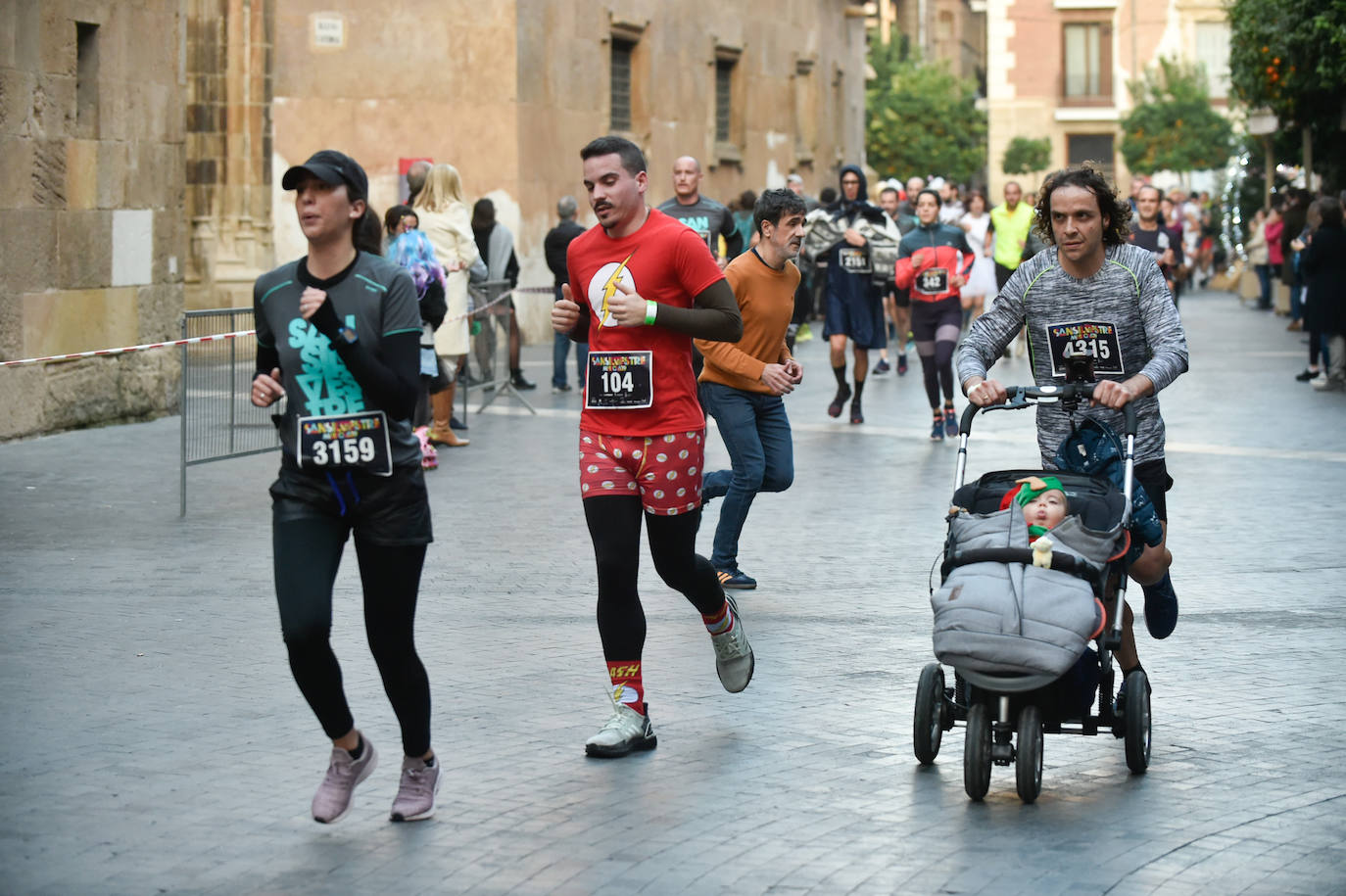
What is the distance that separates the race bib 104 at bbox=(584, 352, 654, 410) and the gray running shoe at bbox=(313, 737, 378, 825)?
1.39m

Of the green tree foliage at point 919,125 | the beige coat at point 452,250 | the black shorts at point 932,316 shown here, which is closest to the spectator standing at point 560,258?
the beige coat at point 452,250

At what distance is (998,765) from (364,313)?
2.26 m

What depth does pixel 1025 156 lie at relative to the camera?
68875 mm

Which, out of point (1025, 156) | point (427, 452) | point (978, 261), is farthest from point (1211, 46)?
point (427, 452)

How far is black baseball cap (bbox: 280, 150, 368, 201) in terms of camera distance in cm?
508

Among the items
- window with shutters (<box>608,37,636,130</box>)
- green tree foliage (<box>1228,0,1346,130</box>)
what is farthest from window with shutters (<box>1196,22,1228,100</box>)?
green tree foliage (<box>1228,0,1346,130</box>)

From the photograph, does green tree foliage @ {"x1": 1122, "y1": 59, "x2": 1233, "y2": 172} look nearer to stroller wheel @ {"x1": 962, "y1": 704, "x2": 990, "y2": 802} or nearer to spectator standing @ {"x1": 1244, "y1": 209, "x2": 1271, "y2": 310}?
spectator standing @ {"x1": 1244, "y1": 209, "x2": 1271, "y2": 310}

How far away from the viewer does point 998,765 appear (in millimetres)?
5887

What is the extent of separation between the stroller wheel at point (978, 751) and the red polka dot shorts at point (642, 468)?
3.98ft

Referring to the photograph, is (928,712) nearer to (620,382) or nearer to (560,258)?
(620,382)

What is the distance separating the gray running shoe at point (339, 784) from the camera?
17.3 feet

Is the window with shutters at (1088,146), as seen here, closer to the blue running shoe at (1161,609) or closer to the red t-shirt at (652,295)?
the blue running shoe at (1161,609)

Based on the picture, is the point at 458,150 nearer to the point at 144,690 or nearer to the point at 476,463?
the point at 476,463

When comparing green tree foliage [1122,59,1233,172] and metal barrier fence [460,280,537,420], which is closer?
metal barrier fence [460,280,537,420]
